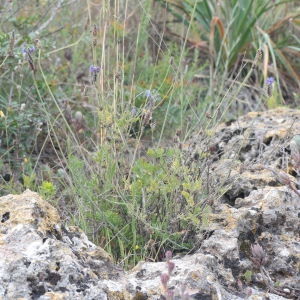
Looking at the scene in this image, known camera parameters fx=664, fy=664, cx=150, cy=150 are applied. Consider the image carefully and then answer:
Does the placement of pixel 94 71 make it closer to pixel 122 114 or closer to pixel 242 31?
pixel 122 114

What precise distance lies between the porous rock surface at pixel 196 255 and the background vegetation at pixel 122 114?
0.40 ft

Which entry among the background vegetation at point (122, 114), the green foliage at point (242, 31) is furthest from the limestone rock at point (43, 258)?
the green foliage at point (242, 31)

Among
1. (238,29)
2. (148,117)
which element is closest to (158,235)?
(148,117)

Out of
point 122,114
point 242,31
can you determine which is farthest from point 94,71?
point 242,31

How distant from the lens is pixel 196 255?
6.61ft

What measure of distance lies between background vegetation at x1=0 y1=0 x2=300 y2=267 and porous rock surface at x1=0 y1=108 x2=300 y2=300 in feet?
0.40

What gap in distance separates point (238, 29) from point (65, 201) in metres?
2.58

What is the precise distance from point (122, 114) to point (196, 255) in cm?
63

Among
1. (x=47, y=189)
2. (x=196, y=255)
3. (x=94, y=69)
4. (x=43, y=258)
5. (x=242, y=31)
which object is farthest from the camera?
(x=242, y=31)

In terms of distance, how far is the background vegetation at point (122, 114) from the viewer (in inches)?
88.1

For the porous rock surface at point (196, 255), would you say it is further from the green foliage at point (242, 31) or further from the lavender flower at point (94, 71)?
the green foliage at point (242, 31)

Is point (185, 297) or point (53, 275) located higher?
point (185, 297)

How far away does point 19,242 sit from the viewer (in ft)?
5.98

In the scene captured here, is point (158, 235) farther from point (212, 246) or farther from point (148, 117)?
point (148, 117)
